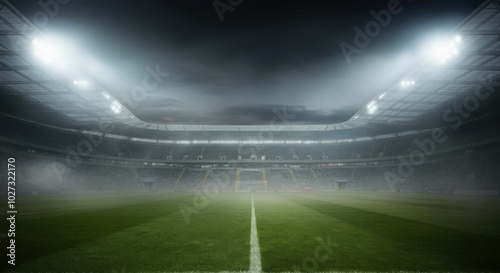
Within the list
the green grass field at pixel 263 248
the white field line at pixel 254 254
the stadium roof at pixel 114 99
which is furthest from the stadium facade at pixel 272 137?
the white field line at pixel 254 254

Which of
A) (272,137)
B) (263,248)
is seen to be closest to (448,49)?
(263,248)

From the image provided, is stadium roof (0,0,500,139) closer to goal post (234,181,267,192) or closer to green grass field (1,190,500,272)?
green grass field (1,190,500,272)

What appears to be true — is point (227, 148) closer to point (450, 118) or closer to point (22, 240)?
point (450, 118)

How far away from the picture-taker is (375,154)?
192 feet

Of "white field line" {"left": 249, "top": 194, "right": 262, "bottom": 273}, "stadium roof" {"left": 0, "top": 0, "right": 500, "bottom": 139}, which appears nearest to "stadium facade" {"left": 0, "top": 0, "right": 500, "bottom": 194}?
"stadium roof" {"left": 0, "top": 0, "right": 500, "bottom": 139}

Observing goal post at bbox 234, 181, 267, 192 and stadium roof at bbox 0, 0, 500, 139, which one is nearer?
stadium roof at bbox 0, 0, 500, 139

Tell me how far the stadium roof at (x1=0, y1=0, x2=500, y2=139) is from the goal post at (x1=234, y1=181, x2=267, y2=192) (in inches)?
868

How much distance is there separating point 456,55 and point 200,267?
26273 millimetres

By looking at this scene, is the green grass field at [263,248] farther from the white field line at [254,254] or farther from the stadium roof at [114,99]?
the stadium roof at [114,99]

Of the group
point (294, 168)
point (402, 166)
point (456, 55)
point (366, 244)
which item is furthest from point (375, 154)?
point (366, 244)

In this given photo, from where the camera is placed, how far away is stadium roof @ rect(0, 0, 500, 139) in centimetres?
1964

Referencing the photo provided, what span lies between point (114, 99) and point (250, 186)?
103ft

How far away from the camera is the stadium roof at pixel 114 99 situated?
19641 millimetres

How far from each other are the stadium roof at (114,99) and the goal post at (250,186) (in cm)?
2206
